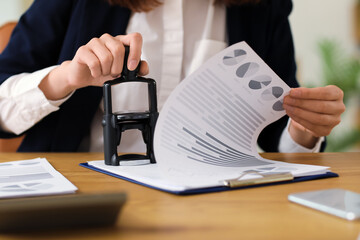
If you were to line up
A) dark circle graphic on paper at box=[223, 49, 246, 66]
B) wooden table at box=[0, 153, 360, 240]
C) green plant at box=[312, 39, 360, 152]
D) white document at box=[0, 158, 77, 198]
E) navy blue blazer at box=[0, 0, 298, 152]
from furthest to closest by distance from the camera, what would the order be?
green plant at box=[312, 39, 360, 152], navy blue blazer at box=[0, 0, 298, 152], dark circle graphic on paper at box=[223, 49, 246, 66], white document at box=[0, 158, 77, 198], wooden table at box=[0, 153, 360, 240]

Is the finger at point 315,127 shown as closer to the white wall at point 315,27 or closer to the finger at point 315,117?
the finger at point 315,117

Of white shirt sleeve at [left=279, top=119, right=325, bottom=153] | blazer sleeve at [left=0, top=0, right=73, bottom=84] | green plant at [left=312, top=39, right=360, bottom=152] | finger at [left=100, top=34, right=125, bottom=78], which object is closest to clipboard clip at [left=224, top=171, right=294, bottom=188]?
finger at [left=100, top=34, right=125, bottom=78]

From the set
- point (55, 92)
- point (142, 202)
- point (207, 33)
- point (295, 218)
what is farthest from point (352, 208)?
point (207, 33)

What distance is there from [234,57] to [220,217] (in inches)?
10.5

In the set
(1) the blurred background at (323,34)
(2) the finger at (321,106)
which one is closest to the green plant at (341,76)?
(1) the blurred background at (323,34)

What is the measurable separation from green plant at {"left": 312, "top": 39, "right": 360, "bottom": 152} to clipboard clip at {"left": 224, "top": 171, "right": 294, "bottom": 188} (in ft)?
9.11

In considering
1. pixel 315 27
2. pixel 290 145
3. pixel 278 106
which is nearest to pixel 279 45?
pixel 290 145

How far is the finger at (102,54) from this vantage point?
603 mm

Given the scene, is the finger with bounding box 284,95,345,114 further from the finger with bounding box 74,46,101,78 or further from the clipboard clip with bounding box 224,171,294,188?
the finger with bounding box 74,46,101,78

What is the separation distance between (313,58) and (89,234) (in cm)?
359

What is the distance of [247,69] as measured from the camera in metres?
0.57

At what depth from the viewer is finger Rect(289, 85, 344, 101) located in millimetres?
651

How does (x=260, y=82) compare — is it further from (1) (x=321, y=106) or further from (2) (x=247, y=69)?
(1) (x=321, y=106)

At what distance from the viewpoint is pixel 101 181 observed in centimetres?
51
